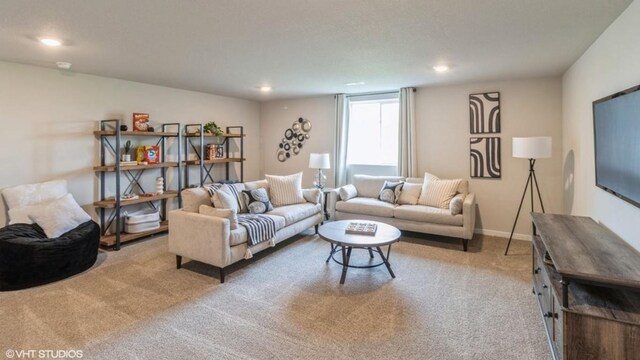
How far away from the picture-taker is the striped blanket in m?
3.50

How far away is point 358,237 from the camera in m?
3.35

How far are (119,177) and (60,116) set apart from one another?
3.28ft

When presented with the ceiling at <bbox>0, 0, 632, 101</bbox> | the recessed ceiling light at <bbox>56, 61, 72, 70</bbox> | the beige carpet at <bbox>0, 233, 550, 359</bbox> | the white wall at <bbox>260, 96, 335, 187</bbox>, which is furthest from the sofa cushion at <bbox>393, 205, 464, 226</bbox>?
the recessed ceiling light at <bbox>56, 61, 72, 70</bbox>

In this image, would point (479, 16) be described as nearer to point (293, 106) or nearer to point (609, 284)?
point (609, 284)

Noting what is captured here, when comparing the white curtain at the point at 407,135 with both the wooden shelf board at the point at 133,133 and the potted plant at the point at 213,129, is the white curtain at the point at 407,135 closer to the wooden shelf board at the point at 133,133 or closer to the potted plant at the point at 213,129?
the potted plant at the point at 213,129

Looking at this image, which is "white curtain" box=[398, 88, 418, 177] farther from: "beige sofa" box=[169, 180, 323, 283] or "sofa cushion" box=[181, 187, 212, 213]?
"sofa cushion" box=[181, 187, 212, 213]

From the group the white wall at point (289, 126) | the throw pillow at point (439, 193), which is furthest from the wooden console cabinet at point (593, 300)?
the white wall at point (289, 126)

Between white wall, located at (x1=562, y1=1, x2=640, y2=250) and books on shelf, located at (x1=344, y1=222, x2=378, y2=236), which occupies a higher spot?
white wall, located at (x1=562, y1=1, x2=640, y2=250)

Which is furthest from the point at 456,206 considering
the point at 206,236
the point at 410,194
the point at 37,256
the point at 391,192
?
the point at 37,256

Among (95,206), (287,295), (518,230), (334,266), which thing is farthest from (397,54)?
(95,206)

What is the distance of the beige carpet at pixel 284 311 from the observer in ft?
7.12

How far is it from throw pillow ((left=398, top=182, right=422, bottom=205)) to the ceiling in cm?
163

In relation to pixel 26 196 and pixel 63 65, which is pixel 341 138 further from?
pixel 26 196

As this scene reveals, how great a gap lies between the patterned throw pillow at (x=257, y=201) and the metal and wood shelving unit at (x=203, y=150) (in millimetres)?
1602
